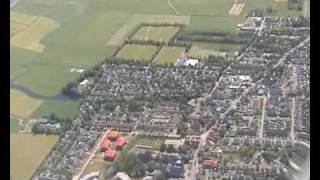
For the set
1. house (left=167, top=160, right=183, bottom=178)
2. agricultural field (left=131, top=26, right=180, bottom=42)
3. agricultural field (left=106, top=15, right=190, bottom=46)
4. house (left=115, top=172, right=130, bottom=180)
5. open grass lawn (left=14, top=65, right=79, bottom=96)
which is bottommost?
house (left=167, top=160, right=183, bottom=178)

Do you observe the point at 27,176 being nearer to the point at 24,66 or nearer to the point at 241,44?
the point at 24,66

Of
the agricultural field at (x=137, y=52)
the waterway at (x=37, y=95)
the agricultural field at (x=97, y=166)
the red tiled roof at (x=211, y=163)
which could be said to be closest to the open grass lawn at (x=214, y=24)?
the agricultural field at (x=137, y=52)

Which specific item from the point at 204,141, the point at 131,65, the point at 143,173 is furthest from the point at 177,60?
the point at 143,173

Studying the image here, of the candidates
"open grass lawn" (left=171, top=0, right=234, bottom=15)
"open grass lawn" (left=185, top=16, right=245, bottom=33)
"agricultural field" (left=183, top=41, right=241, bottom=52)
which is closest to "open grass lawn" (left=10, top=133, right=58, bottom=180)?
"agricultural field" (left=183, top=41, right=241, bottom=52)

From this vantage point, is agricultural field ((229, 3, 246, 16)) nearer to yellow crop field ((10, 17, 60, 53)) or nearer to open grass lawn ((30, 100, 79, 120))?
yellow crop field ((10, 17, 60, 53))

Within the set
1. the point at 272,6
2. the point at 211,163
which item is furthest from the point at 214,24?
the point at 211,163

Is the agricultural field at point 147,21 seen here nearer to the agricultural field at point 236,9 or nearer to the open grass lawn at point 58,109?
the agricultural field at point 236,9
